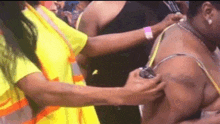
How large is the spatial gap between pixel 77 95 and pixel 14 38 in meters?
0.27

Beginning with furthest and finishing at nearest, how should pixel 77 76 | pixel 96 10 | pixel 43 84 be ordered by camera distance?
pixel 96 10 < pixel 77 76 < pixel 43 84

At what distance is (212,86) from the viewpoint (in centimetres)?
158

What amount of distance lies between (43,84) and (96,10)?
104 cm

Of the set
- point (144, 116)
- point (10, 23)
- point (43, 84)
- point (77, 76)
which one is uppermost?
point (10, 23)

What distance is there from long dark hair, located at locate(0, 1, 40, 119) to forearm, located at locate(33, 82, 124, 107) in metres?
0.12

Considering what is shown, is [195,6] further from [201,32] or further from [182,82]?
[182,82]

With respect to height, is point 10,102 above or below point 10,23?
below

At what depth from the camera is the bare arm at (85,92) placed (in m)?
1.31

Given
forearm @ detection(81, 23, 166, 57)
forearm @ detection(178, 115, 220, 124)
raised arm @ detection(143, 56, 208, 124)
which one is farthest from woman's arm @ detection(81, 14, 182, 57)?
forearm @ detection(178, 115, 220, 124)

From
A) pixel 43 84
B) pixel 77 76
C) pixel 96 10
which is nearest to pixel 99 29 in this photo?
pixel 96 10

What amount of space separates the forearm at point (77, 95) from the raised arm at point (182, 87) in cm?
24

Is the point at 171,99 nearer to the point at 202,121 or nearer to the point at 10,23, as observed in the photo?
the point at 202,121

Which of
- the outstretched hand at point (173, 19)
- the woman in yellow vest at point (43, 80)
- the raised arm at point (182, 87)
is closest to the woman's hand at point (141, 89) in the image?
the woman in yellow vest at point (43, 80)

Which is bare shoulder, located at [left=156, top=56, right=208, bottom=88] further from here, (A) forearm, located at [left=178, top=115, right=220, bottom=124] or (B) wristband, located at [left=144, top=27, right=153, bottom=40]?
(B) wristband, located at [left=144, top=27, right=153, bottom=40]
